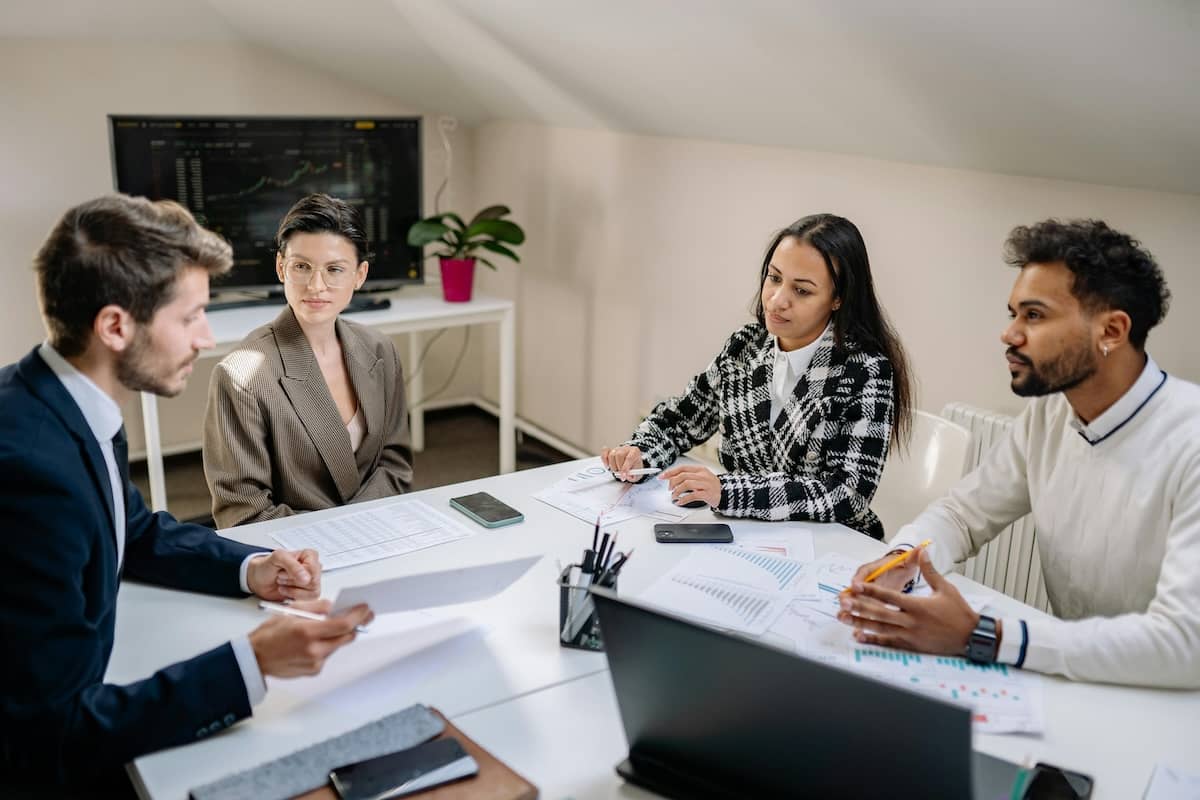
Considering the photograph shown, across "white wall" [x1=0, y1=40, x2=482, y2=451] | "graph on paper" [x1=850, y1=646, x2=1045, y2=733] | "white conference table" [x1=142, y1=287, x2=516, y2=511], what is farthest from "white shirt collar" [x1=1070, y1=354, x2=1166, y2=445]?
"white wall" [x1=0, y1=40, x2=482, y2=451]

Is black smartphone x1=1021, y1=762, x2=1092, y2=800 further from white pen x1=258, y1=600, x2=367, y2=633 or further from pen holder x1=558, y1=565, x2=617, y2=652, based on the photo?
white pen x1=258, y1=600, x2=367, y2=633

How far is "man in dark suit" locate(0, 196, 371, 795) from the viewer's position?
123cm

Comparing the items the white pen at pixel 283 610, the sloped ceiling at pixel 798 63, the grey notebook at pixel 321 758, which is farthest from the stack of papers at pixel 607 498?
the sloped ceiling at pixel 798 63

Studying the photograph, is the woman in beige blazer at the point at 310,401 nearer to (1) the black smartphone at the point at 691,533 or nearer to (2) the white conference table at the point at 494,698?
(2) the white conference table at the point at 494,698

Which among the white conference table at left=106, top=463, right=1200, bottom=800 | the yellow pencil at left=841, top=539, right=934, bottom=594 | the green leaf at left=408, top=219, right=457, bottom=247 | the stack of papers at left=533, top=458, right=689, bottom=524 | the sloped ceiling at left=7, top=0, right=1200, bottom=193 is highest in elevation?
the sloped ceiling at left=7, top=0, right=1200, bottom=193

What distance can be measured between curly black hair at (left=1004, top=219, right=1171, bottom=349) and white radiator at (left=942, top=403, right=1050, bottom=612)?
0.95 m

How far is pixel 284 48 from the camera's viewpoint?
161 inches

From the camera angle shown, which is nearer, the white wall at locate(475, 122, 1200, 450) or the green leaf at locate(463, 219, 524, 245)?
the white wall at locate(475, 122, 1200, 450)

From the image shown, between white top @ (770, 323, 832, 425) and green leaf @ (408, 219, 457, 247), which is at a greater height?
green leaf @ (408, 219, 457, 247)

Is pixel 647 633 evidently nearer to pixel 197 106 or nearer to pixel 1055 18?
pixel 1055 18

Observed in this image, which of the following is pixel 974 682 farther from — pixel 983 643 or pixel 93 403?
pixel 93 403

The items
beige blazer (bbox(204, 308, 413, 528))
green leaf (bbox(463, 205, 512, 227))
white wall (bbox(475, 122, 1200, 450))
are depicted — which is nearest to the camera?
beige blazer (bbox(204, 308, 413, 528))

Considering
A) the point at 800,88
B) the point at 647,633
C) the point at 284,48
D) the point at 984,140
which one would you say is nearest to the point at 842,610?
the point at 647,633

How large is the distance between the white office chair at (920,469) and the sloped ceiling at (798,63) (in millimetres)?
713
